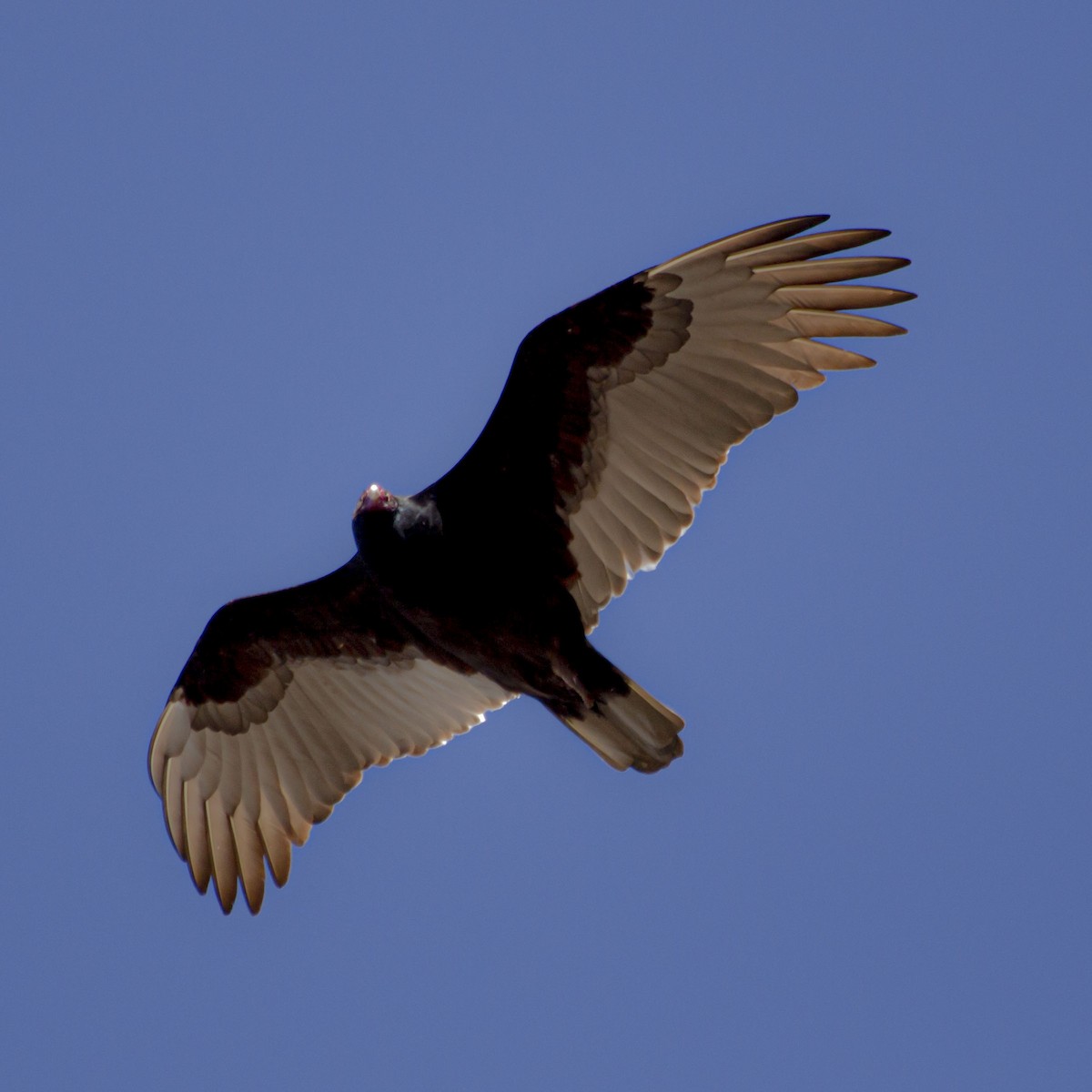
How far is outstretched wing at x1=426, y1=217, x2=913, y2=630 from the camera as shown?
24.4 ft

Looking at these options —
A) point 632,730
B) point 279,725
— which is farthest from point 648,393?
point 279,725

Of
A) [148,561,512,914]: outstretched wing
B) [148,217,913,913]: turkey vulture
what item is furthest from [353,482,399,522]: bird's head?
[148,561,512,914]: outstretched wing

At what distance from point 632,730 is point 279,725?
6.68 ft

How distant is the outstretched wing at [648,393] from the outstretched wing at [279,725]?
1.11 metres

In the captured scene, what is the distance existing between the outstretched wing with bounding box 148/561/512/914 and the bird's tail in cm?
90

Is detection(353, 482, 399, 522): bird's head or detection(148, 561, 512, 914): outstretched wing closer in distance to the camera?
detection(353, 482, 399, 522): bird's head

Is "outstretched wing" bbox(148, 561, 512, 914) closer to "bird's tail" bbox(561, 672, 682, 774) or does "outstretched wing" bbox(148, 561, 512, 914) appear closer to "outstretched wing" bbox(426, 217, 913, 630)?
"bird's tail" bbox(561, 672, 682, 774)

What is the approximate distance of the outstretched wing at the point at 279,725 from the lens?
28.0 ft

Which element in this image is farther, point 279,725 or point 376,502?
point 279,725

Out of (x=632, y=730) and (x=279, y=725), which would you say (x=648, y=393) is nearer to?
(x=632, y=730)

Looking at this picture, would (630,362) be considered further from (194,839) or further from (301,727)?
(194,839)

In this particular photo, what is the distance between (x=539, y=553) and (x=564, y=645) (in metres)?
0.45

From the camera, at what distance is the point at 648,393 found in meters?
7.65

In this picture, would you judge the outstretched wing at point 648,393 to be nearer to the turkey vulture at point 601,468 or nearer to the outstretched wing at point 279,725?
the turkey vulture at point 601,468
